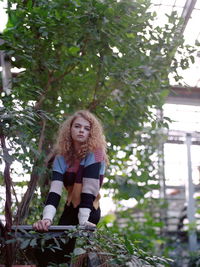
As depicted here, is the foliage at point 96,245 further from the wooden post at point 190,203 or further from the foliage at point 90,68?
the wooden post at point 190,203

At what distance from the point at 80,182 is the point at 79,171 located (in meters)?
0.06

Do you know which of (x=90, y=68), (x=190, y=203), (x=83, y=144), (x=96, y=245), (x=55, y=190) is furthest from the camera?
(x=190, y=203)

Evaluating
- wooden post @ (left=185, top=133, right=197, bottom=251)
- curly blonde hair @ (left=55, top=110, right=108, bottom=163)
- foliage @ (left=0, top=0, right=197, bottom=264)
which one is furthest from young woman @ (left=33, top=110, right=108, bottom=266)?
wooden post @ (left=185, top=133, right=197, bottom=251)

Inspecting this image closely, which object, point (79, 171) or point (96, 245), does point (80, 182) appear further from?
point (96, 245)

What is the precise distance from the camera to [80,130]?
8.58ft

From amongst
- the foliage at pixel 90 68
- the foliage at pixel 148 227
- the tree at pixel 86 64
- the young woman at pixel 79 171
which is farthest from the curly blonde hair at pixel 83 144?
the foliage at pixel 148 227

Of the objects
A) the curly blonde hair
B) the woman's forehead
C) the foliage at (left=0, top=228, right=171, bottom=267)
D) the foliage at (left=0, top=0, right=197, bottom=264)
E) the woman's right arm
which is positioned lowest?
Result: the foliage at (left=0, top=228, right=171, bottom=267)

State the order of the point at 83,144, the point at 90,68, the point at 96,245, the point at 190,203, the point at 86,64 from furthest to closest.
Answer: the point at 190,203 → the point at 90,68 → the point at 86,64 → the point at 83,144 → the point at 96,245

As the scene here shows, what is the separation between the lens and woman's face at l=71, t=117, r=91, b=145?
2.59m

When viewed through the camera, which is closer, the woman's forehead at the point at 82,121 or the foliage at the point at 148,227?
the woman's forehead at the point at 82,121

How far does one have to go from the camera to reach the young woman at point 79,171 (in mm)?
2348

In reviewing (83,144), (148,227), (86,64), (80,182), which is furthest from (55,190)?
(148,227)

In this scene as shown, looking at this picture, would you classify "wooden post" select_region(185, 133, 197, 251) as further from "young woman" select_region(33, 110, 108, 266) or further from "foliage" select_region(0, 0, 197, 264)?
"young woman" select_region(33, 110, 108, 266)

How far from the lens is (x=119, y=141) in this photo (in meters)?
4.55
